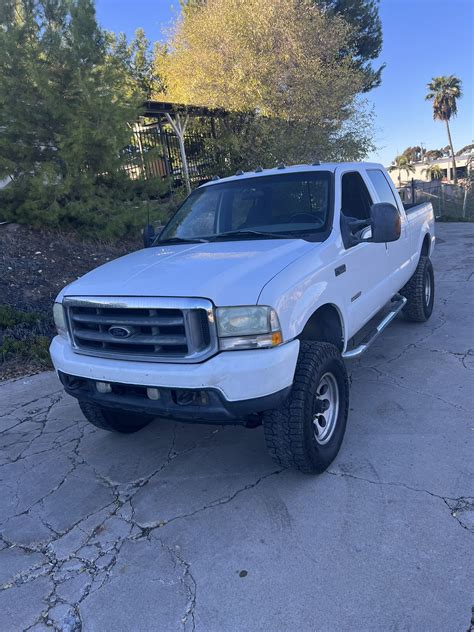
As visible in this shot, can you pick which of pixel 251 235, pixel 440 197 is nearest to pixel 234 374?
pixel 251 235

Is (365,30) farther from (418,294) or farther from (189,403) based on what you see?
(189,403)

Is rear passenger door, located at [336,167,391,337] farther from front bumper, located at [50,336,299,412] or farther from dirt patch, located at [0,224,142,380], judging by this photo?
dirt patch, located at [0,224,142,380]

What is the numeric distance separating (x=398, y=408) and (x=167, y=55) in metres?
15.6

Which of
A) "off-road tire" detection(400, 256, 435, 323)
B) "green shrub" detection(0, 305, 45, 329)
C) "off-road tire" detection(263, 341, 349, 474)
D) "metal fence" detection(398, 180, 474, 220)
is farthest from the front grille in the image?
"metal fence" detection(398, 180, 474, 220)

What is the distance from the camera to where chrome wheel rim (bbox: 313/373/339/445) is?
3.16m

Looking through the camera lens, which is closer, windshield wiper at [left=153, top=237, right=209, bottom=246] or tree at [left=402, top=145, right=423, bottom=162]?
windshield wiper at [left=153, top=237, right=209, bottom=246]

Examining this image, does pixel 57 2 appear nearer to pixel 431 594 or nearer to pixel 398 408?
pixel 398 408

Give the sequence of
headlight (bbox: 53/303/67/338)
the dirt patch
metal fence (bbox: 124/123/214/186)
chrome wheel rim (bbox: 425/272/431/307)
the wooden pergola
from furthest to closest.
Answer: the wooden pergola < metal fence (bbox: 124/123/214/186) < chrome wheel rim (bbox: 425/272/431/307) < the dirt patch < headlight (bbox: 53/303/67/338)

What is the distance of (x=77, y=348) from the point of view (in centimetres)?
320

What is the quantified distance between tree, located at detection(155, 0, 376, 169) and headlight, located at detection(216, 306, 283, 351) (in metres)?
12.3

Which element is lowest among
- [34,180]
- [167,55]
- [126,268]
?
[126,268]

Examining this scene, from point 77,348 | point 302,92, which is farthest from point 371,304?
point 302,92

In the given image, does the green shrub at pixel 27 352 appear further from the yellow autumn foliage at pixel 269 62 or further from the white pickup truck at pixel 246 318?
the yellow autumn foliage at pixel 269 62

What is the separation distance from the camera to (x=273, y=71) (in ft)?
43.9
